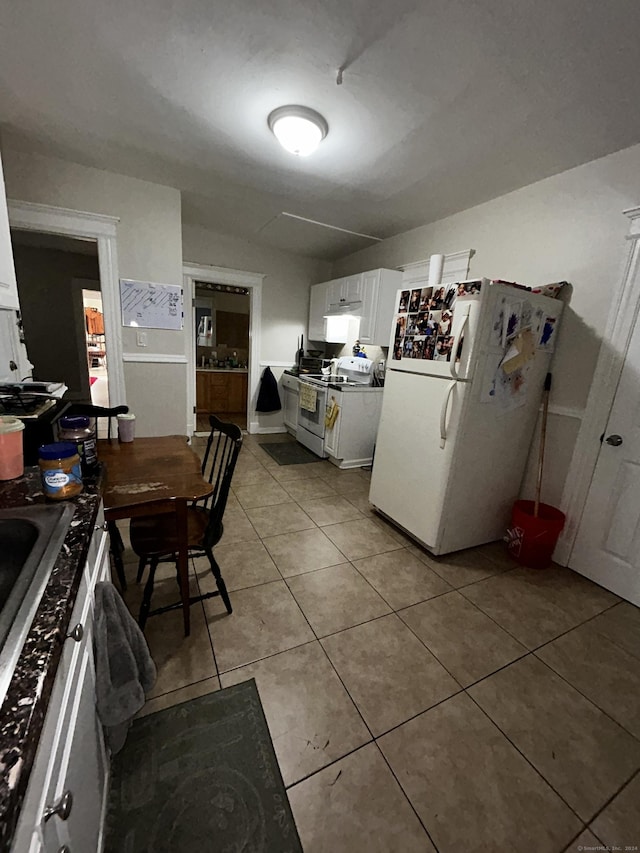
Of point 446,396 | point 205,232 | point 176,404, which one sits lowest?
point 176,404

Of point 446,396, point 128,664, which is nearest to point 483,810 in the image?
point 128,664

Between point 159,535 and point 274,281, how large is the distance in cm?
377

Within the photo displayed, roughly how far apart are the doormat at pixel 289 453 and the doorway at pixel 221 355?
1115mm

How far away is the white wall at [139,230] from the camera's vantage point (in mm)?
2445

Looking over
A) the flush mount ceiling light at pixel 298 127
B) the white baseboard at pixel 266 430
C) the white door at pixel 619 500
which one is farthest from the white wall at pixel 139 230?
the white door at pixel 619 500

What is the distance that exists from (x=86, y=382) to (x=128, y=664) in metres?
5.55

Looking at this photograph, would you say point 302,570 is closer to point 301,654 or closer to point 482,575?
point 301,654

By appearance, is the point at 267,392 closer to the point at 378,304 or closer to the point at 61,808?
the point at 378,304

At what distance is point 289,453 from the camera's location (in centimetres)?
409

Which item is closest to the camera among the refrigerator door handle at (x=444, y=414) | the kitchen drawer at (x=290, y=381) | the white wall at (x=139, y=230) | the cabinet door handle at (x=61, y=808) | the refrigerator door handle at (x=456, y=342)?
the cabinet door handle at (x=61, y=808)

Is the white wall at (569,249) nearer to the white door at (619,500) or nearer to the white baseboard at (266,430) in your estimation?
the white door at (619,500)

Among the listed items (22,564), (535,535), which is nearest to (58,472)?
(22,564)

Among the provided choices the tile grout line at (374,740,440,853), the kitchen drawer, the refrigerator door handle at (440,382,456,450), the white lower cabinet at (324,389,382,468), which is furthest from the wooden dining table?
the kitchen drawer

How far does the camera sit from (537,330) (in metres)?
2.07
